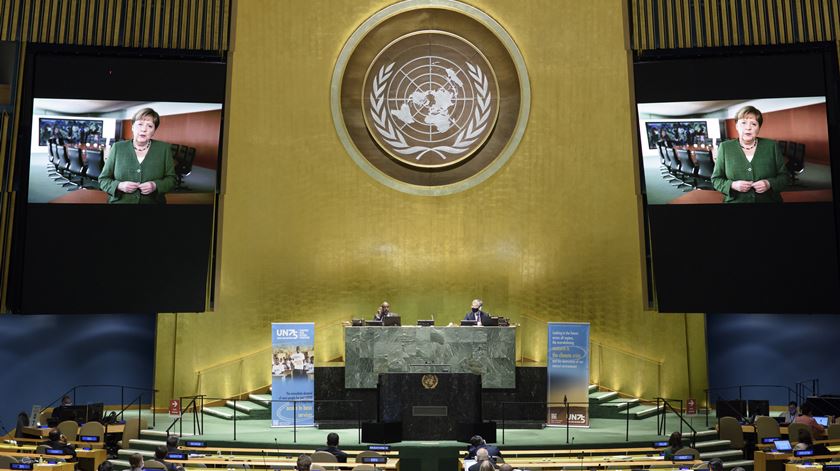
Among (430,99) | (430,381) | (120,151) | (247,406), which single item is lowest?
(247,406)

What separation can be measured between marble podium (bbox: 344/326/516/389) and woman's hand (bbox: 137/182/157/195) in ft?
13.8

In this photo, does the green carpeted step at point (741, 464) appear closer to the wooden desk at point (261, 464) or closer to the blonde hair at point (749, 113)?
the wooden desk at point (261, 464)

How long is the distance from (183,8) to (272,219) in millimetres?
4092

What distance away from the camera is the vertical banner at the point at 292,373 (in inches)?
587

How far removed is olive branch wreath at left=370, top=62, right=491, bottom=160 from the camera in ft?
59.6

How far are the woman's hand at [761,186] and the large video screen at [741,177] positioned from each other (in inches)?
0.9

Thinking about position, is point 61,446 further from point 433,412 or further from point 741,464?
point 741,464

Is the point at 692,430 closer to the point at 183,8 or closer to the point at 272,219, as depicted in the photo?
the point at 272,219

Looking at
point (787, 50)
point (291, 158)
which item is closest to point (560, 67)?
A: point (787, 50)

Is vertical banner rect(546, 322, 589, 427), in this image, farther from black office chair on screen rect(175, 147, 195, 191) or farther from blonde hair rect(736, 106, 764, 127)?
black office chair on screen rect(175, 147, 195, 191)

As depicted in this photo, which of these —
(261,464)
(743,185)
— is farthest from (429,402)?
(743,185)

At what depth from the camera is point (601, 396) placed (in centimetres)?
1686

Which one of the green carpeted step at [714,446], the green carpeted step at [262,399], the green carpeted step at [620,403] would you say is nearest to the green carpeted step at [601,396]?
the green carpeted step at [620,403]

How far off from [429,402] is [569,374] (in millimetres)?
2495
